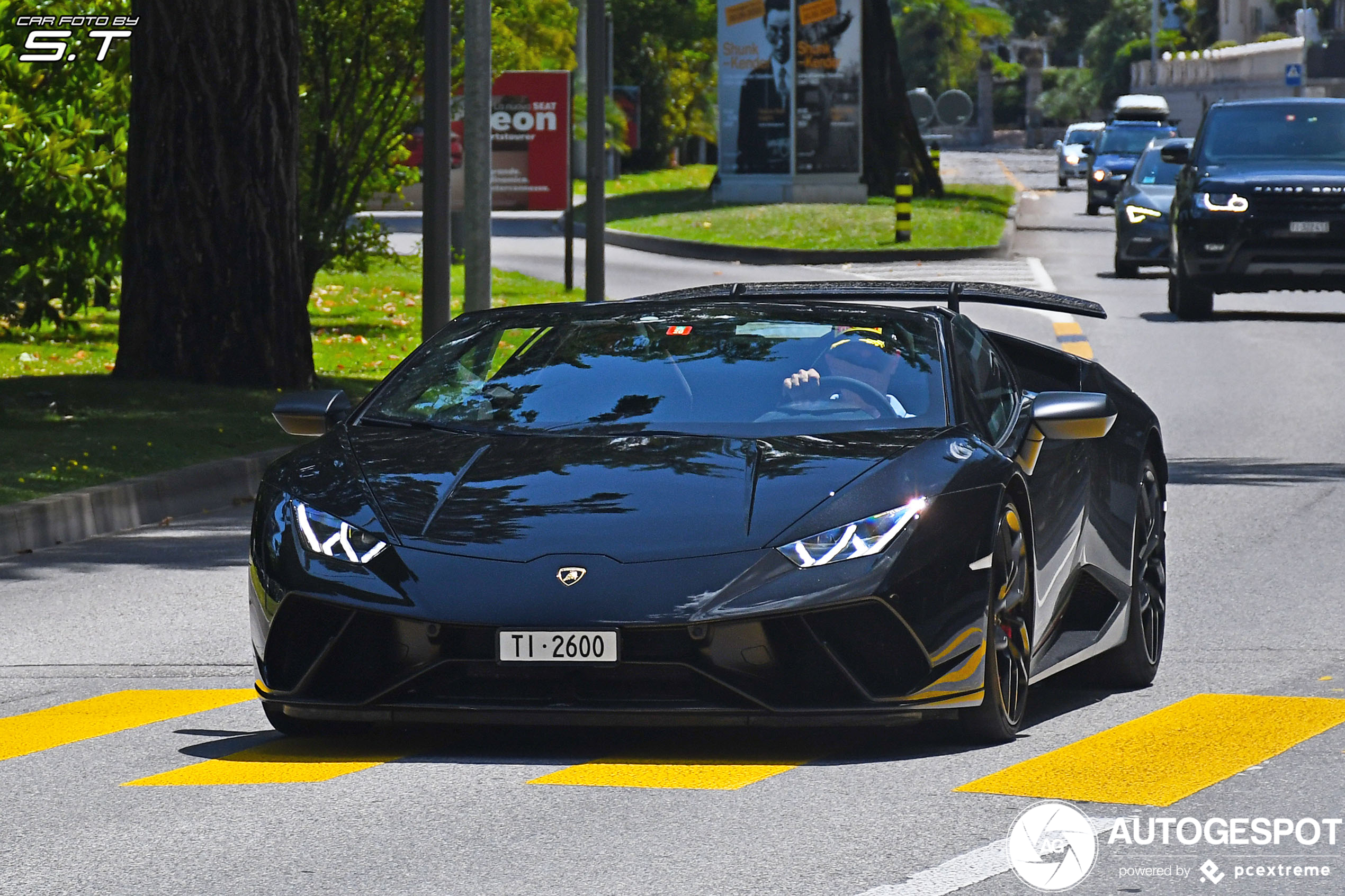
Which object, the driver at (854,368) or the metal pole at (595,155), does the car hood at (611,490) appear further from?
the metal pole at (595,155)

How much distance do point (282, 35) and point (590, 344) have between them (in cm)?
953

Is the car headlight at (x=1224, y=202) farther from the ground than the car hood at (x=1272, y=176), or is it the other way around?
the car hood at (x=1272, y=176)

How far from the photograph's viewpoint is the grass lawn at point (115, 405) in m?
12.6

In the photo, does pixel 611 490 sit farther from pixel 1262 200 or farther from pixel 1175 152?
pixel 1175 152

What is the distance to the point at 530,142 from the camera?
94.0ft

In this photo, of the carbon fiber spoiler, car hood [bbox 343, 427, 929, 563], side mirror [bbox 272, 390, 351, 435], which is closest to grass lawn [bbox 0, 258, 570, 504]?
side mirror [bbox 272, 390, 351, 435]

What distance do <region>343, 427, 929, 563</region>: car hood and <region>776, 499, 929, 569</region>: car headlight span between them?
50 mm

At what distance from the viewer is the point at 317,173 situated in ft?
72.4

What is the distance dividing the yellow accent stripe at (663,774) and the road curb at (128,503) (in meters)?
5.55

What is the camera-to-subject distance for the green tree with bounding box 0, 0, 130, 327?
17688 millimetres

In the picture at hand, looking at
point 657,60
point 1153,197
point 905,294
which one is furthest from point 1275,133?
point 657,60

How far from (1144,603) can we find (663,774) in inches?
85.3

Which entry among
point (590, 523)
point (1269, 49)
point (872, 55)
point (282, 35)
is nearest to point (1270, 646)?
point (590, 523)

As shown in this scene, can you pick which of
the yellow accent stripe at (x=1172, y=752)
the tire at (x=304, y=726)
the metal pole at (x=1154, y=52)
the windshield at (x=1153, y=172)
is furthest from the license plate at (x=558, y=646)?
the metal pole at (x=1154, y=52)
